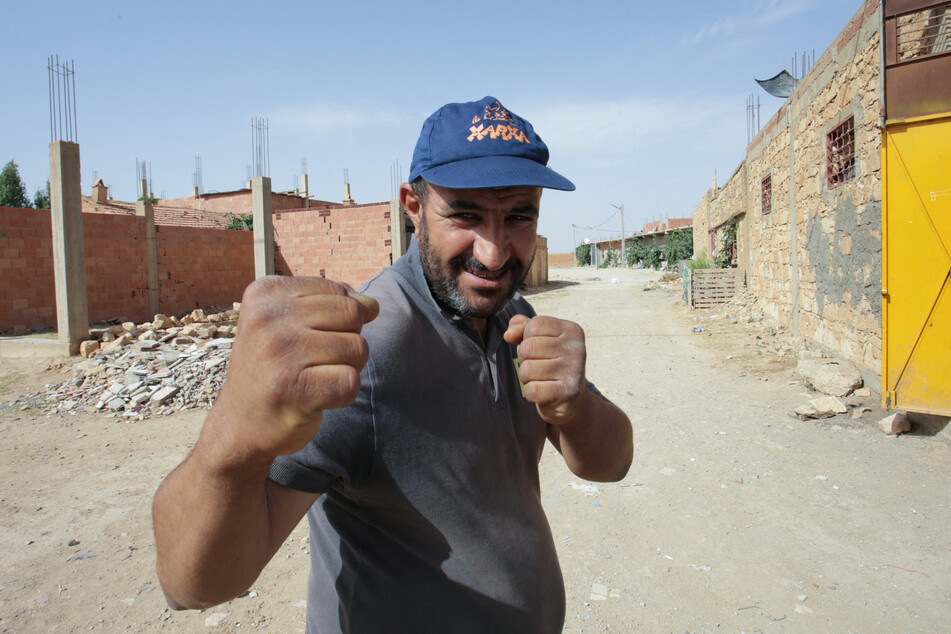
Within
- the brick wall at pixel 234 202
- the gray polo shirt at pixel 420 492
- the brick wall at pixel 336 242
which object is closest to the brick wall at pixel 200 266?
the brick wall at pixel 336 242

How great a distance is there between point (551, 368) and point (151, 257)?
1354 cm

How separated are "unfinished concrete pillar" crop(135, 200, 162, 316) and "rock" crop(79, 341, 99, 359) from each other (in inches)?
160

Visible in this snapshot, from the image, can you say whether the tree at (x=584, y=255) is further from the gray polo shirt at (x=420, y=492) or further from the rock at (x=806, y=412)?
the gray polo shirt at (x=420, y=492)

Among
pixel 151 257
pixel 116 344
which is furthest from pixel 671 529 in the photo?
pixel 151 257

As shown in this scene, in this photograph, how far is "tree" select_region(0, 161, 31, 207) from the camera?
28516 mm

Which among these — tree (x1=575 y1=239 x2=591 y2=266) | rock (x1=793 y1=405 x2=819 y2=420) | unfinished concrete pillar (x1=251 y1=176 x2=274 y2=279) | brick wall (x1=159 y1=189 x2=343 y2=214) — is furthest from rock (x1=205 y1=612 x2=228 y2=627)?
tree (x1=575 y1=239 x2=591 y2=266)

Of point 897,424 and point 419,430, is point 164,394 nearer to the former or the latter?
point 419,430

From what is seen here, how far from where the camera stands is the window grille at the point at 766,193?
411 inches

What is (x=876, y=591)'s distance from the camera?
2.84m

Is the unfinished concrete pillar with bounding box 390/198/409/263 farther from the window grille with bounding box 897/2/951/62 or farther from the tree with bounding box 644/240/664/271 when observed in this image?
the tree with bounding box 644/240/664/271

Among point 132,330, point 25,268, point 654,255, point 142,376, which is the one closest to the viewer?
point 142,376

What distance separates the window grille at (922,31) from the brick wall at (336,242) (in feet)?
30.7

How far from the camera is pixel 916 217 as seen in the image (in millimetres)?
4727

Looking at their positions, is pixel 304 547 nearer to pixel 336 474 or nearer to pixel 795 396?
pixel 336 474
